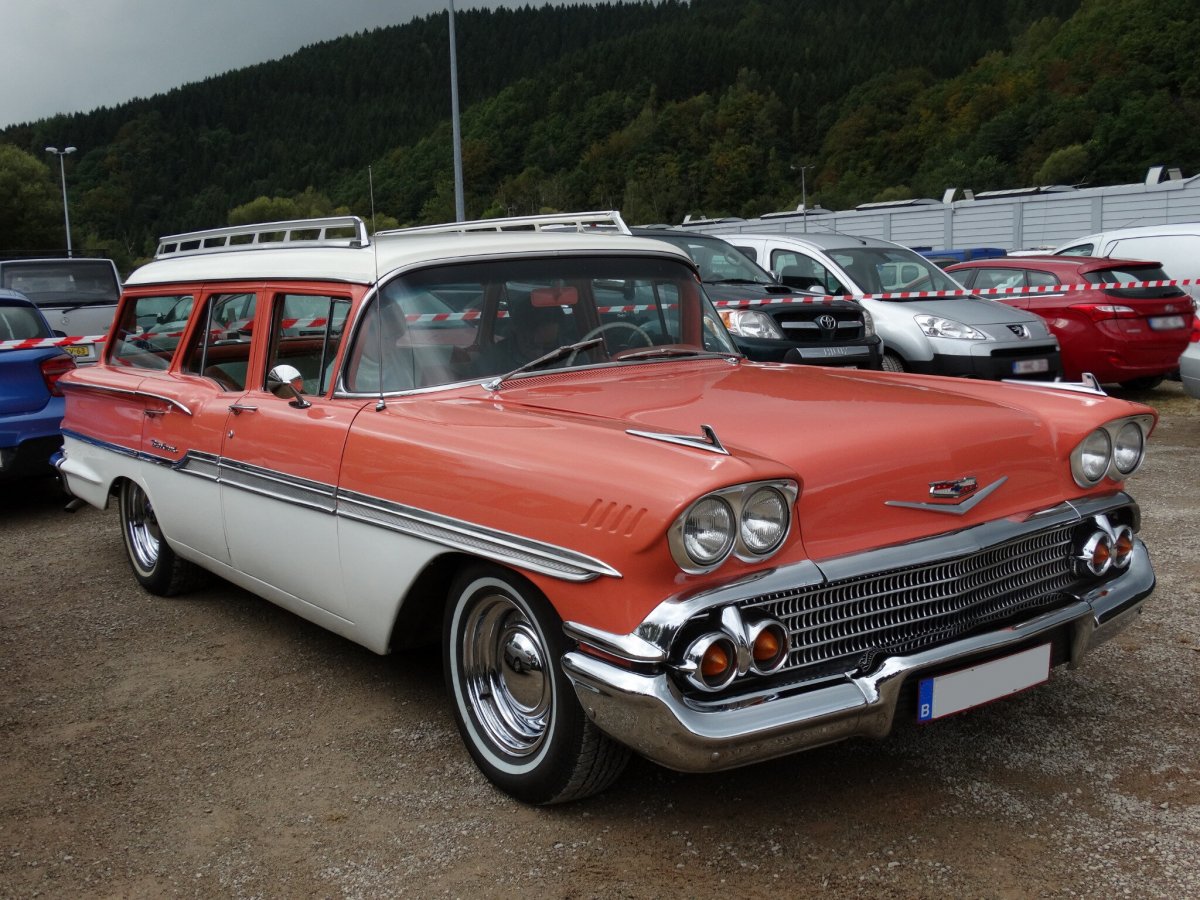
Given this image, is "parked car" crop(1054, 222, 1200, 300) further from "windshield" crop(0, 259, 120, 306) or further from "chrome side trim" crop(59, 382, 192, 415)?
"windshield" crop(0, 259, 120, 306)

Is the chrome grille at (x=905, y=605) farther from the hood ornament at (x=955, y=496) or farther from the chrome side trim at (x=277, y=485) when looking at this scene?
the chrome side trim at (x=277, y=485)

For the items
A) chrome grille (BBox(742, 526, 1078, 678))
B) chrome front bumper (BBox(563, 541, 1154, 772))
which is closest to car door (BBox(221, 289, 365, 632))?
chrome front bumper (BBox(563, 541, 1154, 772))

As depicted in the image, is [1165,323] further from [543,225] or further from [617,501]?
[617,501]

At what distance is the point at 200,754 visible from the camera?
3.82 metres

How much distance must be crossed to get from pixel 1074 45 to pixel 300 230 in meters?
84.3

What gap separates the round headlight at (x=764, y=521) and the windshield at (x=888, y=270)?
889 centimetres

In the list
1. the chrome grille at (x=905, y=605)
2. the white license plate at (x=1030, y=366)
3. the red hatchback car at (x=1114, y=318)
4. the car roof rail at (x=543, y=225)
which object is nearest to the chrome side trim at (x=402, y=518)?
the chrome grille at (x=905, y=605)

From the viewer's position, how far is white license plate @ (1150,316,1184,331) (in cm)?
1166

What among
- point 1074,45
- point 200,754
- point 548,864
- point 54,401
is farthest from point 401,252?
point 1074,45

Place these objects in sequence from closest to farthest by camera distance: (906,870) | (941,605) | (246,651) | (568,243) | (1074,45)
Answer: (906,870), (941,605), (568,243), (246,651), (1074,45)

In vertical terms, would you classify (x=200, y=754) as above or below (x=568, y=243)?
below

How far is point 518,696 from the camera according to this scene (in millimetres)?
3398

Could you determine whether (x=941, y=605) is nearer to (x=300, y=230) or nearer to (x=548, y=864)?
(x=548, y=864)

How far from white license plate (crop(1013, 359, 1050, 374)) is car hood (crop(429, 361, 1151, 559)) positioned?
22.8 ft
